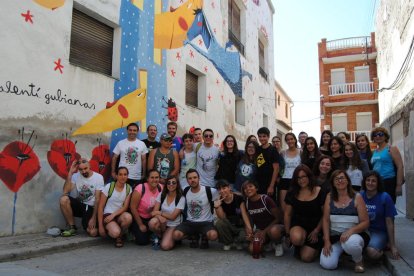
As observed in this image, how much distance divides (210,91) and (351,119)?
1631 centimetres

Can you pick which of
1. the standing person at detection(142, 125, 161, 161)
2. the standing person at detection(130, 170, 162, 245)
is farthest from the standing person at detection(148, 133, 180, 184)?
the standing person at detection(130, 170, 162, 245)

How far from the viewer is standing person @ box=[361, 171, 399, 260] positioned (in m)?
4.60

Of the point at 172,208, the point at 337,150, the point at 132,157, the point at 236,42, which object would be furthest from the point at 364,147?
the point at 236,42

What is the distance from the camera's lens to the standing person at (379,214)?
4602 mm

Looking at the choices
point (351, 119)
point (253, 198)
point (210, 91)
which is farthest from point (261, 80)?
point (253, 198)

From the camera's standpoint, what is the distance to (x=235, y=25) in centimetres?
1488

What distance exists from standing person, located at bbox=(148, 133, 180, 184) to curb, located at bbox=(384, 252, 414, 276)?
3.49 meters

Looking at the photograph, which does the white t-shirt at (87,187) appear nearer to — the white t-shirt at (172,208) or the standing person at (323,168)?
the white t-shirt at (172,208)

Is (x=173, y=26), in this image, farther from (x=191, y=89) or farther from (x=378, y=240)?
(x=378, y=240)

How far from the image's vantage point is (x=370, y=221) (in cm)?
481

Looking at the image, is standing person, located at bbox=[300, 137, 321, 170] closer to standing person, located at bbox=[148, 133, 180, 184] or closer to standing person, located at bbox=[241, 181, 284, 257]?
standing person, located at bbox=[241, 181, 284, 257]

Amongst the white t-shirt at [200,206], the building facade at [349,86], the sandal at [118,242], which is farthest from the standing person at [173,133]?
the building facade at [349,86]

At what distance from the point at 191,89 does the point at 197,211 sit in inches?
231

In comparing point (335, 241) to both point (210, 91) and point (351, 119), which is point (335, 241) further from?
point (351, 119)
